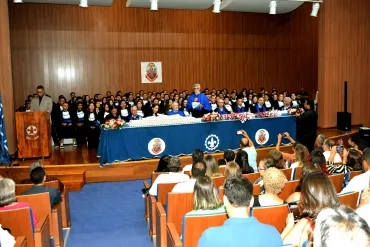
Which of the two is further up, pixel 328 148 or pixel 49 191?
pixel 328 148

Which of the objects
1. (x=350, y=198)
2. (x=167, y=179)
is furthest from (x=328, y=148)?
(x=167, y=179)

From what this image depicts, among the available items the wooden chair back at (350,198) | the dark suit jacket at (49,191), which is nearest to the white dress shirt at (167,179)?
the dark suit jacket at (49,191)

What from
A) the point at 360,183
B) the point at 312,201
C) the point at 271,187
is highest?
the point at 312,201

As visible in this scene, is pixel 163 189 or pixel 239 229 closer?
pixel 239 229

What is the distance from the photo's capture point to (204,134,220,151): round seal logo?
852 centimetres

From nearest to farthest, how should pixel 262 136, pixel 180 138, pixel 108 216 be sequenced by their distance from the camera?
pixel 108 216 → pixel 180 138 → pixel 262 136

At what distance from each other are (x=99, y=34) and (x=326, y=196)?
12089mm

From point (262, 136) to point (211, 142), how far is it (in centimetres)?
133

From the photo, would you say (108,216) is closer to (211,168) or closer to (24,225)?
(211,168)

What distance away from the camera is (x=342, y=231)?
1524 millimetres

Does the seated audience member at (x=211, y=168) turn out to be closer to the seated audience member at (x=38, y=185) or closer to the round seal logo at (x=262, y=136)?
the seated audience member at (x=38, y=185)

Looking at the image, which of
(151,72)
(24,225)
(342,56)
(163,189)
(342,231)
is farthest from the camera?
(151,72)

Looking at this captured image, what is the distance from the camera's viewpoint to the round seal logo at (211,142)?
27.9 ft

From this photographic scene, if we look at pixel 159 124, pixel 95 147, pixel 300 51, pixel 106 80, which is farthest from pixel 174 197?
pixel 300 51
